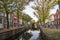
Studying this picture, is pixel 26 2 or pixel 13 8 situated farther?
pixel 26 2

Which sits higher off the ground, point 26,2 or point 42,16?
point 26,2

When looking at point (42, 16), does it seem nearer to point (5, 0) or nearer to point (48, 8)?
point (48, 8)

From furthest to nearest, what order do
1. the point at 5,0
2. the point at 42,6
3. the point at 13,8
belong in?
the point at 42,6, the point at 13,8, the point at 5,0

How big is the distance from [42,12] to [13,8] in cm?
1328

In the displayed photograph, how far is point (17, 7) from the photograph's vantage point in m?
63.0

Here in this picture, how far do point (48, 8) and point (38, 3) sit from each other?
14.4 ft

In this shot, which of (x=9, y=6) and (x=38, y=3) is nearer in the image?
(x=9, y=6)

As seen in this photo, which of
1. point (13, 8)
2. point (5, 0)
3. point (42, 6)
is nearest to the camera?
point (5, 0)

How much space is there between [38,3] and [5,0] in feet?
56.9

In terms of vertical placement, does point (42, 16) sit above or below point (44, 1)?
below

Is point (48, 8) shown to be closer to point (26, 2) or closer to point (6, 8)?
point (26, 2)

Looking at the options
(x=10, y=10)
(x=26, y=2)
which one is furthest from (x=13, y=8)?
(x=26, y=2)

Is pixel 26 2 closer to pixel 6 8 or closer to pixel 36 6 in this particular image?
pixel 36 6

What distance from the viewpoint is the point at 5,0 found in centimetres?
5647
